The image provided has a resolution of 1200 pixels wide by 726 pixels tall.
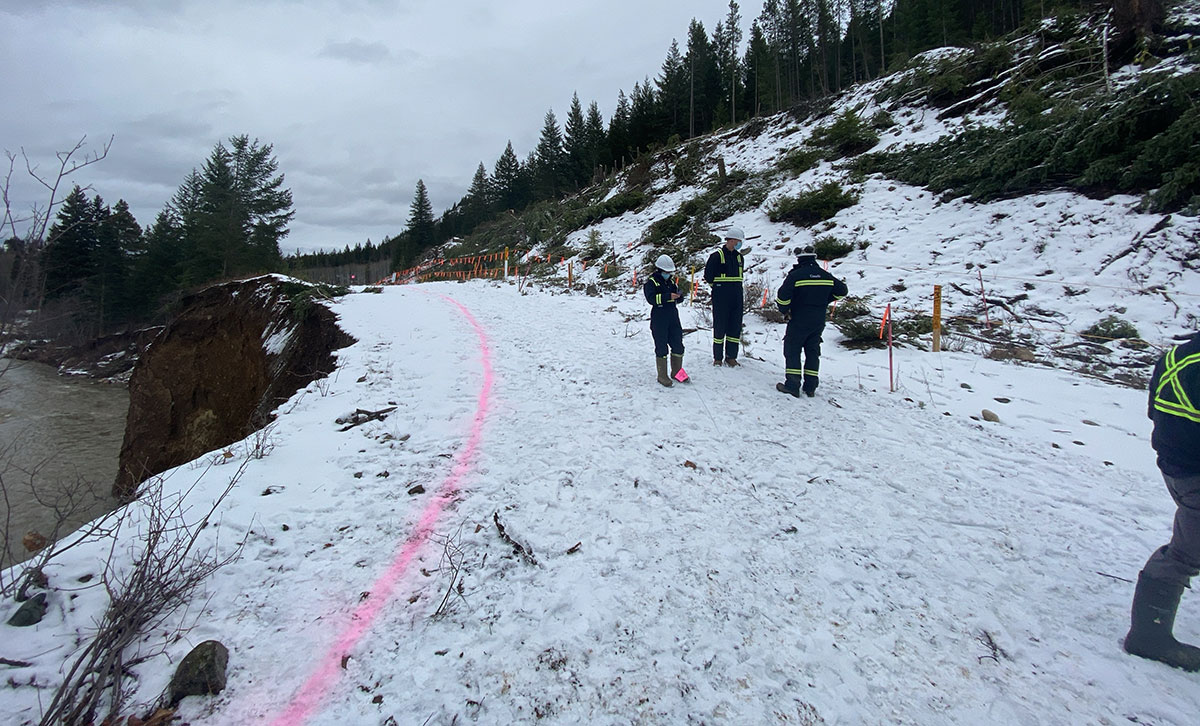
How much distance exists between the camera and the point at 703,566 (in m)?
3.14

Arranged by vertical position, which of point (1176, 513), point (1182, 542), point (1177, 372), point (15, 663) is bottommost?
point (15, 663)

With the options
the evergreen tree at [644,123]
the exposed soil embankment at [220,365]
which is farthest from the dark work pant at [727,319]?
the evergreen tree at [644,123]

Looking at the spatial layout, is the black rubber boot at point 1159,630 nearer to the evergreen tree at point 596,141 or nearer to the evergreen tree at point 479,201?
the evergreen tree at point 596,141

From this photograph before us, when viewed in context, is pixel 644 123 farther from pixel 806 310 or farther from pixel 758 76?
pixel 806 310

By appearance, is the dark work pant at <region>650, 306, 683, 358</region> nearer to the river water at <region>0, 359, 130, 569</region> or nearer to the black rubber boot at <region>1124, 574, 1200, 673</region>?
the black rubber boot at <region>1124, 574, 1200, 673</region>

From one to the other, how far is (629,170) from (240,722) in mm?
34642

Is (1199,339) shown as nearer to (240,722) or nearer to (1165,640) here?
(1165,640)

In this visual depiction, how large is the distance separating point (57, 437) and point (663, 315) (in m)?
25.4

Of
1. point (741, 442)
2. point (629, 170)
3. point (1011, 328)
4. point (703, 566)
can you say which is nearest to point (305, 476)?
point (703, 566)

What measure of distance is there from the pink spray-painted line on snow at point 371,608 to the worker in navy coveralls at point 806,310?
447 cm

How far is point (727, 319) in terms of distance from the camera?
7.54m

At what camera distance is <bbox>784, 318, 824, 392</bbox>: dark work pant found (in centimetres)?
637

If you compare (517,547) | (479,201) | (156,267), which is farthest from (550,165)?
(517,547)

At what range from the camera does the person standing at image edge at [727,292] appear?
7234mm
